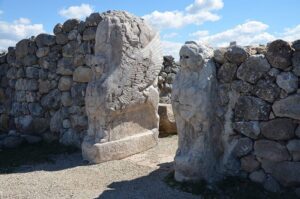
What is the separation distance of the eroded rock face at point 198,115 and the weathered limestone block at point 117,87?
1.63 meters

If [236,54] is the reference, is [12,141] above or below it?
below

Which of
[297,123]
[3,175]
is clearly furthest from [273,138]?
[3,175]

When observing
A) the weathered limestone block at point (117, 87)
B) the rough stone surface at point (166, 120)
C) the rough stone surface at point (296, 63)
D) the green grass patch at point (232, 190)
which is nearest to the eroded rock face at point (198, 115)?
the green grass patch at point (232, 190)

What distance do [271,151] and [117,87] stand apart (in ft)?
9.12

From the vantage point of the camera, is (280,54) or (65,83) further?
(65,83)

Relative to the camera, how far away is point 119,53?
6777 mm

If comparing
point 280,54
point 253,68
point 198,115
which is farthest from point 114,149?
point 280,54

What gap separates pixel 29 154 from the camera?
748 cm

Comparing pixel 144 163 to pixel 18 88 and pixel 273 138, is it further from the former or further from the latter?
pixel 18 88

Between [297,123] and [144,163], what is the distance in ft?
8.60

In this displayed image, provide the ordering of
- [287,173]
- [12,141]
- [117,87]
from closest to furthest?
[287,173] < [117,87] < [12,141]

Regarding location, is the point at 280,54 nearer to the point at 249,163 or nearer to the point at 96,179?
the point at 249,163

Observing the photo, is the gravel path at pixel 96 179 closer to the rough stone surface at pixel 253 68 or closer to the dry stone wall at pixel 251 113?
the dry stone wall at pixel 251 113

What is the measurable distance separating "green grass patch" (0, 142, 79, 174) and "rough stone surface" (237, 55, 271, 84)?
3.65m
